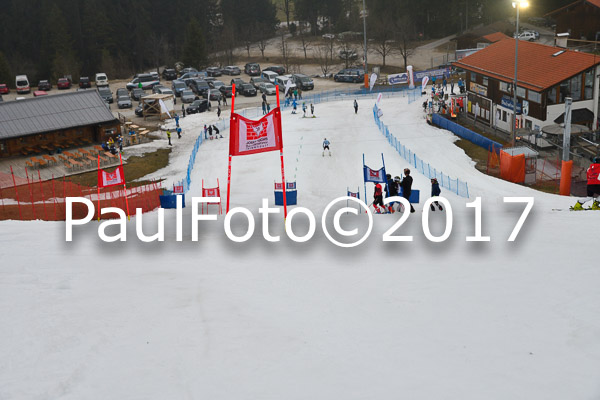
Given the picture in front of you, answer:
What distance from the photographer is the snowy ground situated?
9.99m

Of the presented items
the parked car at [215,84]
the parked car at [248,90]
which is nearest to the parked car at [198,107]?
the parked car at [248,90]

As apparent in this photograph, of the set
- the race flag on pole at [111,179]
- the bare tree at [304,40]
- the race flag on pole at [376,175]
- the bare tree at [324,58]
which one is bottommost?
the bare tree at [324,58]

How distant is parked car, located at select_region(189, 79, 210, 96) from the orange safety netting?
33.9 meters

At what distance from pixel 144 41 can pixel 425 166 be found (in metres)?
66.5

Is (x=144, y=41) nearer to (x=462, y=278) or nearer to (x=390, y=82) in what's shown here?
(x=390, y=82)

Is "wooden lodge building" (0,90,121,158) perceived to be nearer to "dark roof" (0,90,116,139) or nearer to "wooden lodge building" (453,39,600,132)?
"dark roof" (0,90,116,139)

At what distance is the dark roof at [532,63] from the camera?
34344 mm

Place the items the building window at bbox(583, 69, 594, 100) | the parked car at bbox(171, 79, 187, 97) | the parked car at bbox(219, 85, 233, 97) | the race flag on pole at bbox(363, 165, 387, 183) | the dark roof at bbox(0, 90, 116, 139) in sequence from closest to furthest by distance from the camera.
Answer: the race flag on pole at bbox(363, 165, 387, 183) < the building window at bbox(583, 69, 594, 100) < the dark roof at bbox(0, 90, 116, 139) < the parked car at bbox(219, 85, 233, 97) < the parked car at bbox(171, 79, 187, 97)

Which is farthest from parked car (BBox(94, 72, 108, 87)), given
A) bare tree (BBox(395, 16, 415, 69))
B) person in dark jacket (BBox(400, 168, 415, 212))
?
person in dark jacket (BBox(400, 168, 415, 212))

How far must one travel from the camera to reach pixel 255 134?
779 inches

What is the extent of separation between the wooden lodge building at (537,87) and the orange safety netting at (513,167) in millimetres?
Answer: 6738

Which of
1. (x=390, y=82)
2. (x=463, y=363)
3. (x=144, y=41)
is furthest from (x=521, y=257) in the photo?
(x=144, y=41)

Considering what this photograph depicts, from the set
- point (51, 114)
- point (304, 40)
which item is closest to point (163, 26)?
point (304, 40)

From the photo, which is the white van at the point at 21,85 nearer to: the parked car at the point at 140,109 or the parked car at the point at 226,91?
the parked car at the point at 140,109
